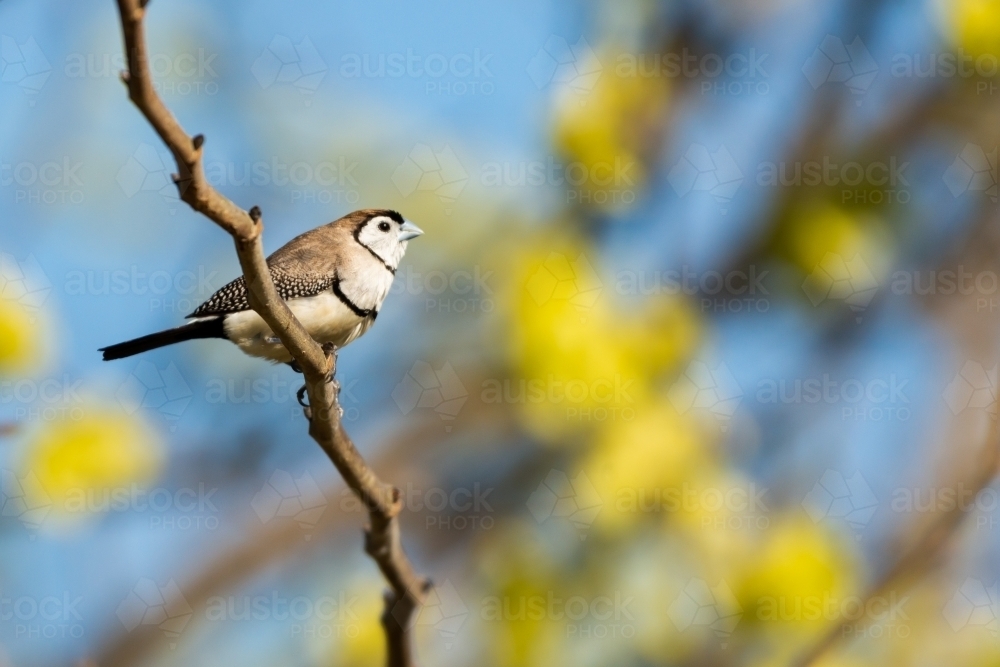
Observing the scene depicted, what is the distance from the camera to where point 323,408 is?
3336mm

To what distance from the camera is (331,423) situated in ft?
10.9

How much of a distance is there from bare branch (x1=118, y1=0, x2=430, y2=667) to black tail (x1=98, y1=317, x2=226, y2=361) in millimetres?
1331

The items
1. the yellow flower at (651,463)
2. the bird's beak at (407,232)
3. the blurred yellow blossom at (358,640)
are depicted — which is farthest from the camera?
the bird's beak at (407,232)

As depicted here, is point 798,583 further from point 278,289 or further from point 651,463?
point 278,289

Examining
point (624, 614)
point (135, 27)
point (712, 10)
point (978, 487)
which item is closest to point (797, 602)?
point (624, 614)

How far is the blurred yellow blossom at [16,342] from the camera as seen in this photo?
4055 millimetres

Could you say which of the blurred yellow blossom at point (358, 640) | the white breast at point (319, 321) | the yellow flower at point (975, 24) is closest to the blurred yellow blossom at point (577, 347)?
the white breast at point (319, 321)

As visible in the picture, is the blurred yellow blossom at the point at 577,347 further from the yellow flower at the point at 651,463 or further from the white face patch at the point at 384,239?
the white face patch at the point at 384,239

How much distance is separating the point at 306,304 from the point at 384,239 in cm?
94

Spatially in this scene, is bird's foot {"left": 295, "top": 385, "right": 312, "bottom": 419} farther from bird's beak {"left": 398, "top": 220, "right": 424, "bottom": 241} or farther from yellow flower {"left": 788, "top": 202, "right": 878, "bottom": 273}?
yellow flower {"left": 788, "top": 202, "right": 878, "bottom": 273}

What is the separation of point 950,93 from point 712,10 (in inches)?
66.1

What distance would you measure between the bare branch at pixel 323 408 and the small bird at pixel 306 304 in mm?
1192

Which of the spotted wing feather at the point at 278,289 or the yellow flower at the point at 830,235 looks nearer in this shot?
the spotted wing feather at the point at 278,289

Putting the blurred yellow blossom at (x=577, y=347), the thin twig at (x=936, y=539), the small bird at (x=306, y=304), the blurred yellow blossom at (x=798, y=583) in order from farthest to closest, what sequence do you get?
the small bird at (x=306, y=304) < the blurred yellow blossom at (x=577, y=347) < the blurred yellow blossom at (x=798, y=583) < the thin twig at (x=936, y=539)
